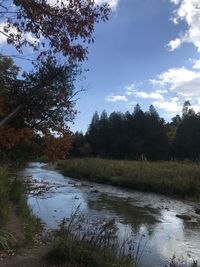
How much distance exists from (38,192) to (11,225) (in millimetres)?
13992

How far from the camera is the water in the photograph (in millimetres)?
13370

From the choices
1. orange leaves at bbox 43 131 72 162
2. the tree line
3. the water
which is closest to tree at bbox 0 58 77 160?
orange leaves at bbox 43 131 72 162

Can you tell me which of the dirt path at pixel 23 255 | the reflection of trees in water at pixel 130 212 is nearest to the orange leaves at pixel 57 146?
the reflection of trees in water at pixel 130 212

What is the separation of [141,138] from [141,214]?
255 ft

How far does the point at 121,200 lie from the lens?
2477 cm

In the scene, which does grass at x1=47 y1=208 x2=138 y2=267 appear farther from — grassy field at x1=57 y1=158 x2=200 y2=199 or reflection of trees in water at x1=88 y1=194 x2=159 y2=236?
grassy field at x1=57 y1=158 x2=200 y2=199

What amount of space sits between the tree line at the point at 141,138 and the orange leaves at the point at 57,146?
51510mm

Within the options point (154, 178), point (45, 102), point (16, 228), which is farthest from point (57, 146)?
point (154, 178)

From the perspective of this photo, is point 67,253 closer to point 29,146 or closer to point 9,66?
point 29,146

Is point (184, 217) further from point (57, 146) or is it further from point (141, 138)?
point (141, 138)

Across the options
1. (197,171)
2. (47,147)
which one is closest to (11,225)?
(47,147)

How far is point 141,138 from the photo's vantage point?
97.4 m

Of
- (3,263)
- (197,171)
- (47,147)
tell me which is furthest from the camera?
(197,171)

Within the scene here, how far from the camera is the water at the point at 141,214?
1337 cm
